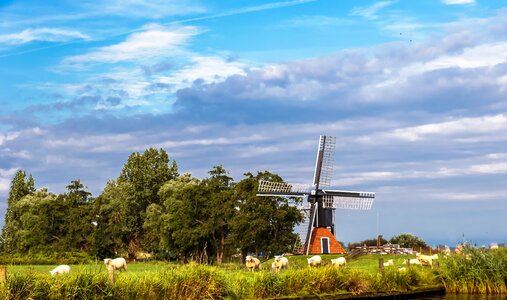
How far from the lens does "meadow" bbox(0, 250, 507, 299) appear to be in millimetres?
21875

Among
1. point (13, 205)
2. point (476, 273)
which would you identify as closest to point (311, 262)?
point (476, 273)

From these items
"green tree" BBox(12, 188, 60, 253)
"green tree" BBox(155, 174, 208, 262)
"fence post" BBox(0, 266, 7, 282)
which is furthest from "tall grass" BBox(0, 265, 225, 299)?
"green tree" BBox(12, 188, 60, 253)

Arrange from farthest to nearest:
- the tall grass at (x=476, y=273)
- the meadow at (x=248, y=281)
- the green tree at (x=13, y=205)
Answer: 1. the green tree at (x=13, y=205)
2. the tall grass at (x=476, y=273)
3. the meadow at (x=248, y=281)

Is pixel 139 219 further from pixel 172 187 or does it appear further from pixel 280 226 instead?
pixel 280 226

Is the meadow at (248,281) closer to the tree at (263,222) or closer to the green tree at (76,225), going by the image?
the tree at (263,222)

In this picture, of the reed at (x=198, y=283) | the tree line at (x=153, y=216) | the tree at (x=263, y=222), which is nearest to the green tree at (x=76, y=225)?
the tree line at (x=153, y=216)

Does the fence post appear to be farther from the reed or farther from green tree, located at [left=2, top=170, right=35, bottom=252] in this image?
green tree, located at [left=2, top=170, right=35, bottom=252]

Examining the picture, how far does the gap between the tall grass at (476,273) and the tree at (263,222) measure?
3115cm

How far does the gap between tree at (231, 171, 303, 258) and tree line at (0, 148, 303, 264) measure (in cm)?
10

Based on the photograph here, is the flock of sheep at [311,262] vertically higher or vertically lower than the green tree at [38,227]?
lower

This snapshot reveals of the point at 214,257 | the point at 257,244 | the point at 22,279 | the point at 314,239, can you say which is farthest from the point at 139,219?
the point at 22,279

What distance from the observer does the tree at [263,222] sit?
A: 66750 millimetres

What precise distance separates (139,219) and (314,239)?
35.3 meters

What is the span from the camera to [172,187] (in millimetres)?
86375
